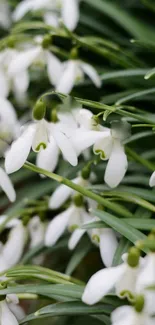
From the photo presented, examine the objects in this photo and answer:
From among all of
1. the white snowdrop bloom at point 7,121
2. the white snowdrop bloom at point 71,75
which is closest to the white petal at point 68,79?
the white snowdrop bloom at point 71,75

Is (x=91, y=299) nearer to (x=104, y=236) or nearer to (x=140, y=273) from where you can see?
(x=140, y=273)

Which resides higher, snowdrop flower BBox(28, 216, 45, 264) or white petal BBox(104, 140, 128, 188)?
white petal BBox(104, 140, 128, 188)

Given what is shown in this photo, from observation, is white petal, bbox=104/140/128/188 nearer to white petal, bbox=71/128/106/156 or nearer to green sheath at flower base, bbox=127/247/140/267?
white petal, bbox=71/128/106/156

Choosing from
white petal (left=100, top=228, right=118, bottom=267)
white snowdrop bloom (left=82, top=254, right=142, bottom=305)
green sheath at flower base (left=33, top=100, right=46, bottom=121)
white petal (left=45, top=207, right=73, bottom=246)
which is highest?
green sheath at flower base (left=33, top=100, right=46, bottom=121)

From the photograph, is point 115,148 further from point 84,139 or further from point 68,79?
point 68,79

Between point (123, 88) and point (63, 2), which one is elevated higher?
point (63, 2)

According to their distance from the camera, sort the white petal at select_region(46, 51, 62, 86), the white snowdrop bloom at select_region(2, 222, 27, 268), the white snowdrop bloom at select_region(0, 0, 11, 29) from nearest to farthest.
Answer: the white snowdrop bloom at select_region(2, 222, 27, 268) → the white petal at select_region(46, 51, 62, 86) → the white snowdrop bloom at select_region(0, 0, 11, 29)

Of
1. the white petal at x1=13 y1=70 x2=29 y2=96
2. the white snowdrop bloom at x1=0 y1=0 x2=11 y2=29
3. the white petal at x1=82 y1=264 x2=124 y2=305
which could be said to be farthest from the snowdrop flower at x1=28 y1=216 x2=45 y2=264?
the white snowdrop bloom at x1=0 y1=0 x2=11 y2=29

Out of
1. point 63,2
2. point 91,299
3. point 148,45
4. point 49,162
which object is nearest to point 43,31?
point 63,2
